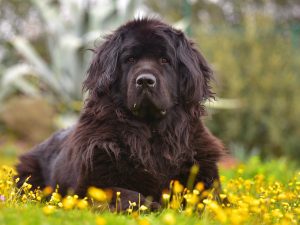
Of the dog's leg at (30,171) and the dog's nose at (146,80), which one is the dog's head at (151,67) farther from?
the dog's leg at (30,171)

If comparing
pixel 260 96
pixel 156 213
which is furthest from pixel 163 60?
pixel 260 96

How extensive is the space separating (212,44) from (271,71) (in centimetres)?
147

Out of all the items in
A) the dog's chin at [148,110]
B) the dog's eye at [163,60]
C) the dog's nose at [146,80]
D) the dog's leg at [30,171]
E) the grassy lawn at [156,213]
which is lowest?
the dog's leg at [30,171]

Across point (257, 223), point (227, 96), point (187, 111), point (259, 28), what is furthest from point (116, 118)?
point (259, 28)

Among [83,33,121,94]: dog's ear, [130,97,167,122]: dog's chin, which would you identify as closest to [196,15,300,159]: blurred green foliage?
[83,33,121,94]: dog's ear

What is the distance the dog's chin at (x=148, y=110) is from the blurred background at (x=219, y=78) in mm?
6551

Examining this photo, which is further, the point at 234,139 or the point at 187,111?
the point at 234,139

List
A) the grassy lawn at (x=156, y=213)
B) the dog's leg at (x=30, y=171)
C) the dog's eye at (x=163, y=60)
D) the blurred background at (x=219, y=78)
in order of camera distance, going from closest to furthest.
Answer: the grassy lawn at (x=156, y=213) < the dog's eye at (x=163, y=60) < the dog's leg at (x=30, y=171) < the blurred background at (x=219, y=78)

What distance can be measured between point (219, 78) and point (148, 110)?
7.01 m

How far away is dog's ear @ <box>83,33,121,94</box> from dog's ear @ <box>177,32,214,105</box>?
1.70ft

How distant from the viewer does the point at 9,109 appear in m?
12.2

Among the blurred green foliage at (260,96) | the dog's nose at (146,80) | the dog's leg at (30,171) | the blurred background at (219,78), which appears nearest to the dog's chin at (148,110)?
the dog's nose at (146,80)

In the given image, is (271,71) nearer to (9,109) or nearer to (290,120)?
(290,120)

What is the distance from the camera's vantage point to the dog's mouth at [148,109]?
4.27m
